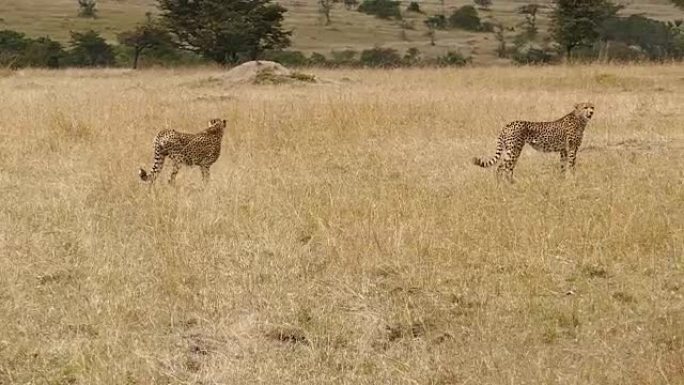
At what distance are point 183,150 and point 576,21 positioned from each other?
997 inches

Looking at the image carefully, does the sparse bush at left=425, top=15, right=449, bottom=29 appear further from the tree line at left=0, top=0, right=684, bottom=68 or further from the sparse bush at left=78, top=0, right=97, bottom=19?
the sparse bush at left=78, top=0, right=97, bottom=19

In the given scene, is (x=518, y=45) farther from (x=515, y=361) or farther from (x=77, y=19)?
(x=515, y=361)

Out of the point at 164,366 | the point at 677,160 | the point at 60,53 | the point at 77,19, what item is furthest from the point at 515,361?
the point at 77,19

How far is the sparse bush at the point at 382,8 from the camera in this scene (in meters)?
63.0

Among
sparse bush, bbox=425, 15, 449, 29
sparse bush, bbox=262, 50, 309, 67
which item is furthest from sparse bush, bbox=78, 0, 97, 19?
sparse bush, bbox=425, 15, 449, 29

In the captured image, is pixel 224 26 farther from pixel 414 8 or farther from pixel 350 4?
pixel 350 4

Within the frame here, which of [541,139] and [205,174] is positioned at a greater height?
[541,139]

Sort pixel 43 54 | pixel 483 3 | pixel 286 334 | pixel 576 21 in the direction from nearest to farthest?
pixel 286 334 → pixel 576 21 → pixel 43 54 → pixel 483 3

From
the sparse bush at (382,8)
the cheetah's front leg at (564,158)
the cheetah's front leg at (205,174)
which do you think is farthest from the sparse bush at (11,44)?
the sparse bush at (382,8)

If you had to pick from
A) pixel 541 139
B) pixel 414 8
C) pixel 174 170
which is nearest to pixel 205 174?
pixel 174 170

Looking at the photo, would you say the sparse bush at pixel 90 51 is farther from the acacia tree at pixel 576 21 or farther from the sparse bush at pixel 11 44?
→ the acacia tree at pixel 576 21

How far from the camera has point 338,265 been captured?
489 centimetres

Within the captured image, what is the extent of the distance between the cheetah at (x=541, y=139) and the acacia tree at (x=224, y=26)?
22967 mm

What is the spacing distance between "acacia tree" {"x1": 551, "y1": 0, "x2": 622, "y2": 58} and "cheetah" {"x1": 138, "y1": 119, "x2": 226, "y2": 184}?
24853 mm
